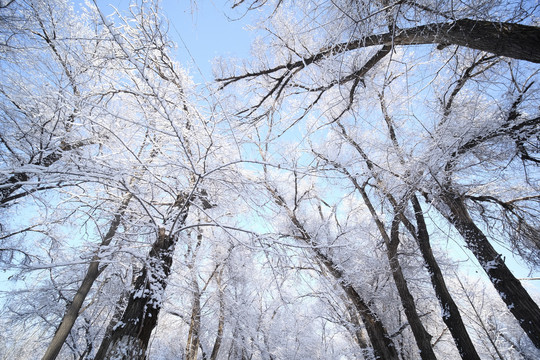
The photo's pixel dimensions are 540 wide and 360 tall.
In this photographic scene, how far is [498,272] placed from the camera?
12.7 ft

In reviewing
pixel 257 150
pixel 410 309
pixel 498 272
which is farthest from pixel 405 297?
pixel 257 150

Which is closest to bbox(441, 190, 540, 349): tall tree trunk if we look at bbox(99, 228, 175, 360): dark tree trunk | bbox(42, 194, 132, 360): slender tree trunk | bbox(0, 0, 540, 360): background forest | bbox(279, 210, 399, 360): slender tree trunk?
bbox(0, 0, 540, 360): background forest

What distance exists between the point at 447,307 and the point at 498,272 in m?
1.15

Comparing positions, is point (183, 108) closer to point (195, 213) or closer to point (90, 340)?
point (195, 213)

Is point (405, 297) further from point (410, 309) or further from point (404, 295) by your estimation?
point (410, 309)

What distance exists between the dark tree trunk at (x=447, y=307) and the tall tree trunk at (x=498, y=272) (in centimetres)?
82

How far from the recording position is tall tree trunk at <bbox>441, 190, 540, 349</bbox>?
11.0ft

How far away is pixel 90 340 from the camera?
8.42 meters

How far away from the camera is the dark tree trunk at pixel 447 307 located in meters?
3.97

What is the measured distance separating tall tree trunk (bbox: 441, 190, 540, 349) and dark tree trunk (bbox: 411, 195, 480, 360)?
82 centimetres

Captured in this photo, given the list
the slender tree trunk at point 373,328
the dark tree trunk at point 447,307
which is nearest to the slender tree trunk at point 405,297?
the dark tree trunk at point 447,307

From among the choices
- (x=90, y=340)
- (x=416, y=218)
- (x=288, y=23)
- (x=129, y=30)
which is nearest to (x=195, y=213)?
(x=129, y=30)

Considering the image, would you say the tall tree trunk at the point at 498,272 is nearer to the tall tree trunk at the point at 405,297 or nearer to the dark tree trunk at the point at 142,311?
the tall tree trunk at the point at 405,297

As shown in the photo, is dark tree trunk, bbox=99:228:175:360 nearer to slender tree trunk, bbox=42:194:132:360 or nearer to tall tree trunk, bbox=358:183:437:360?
tall tree trunk, bbox=358:183:437:360
